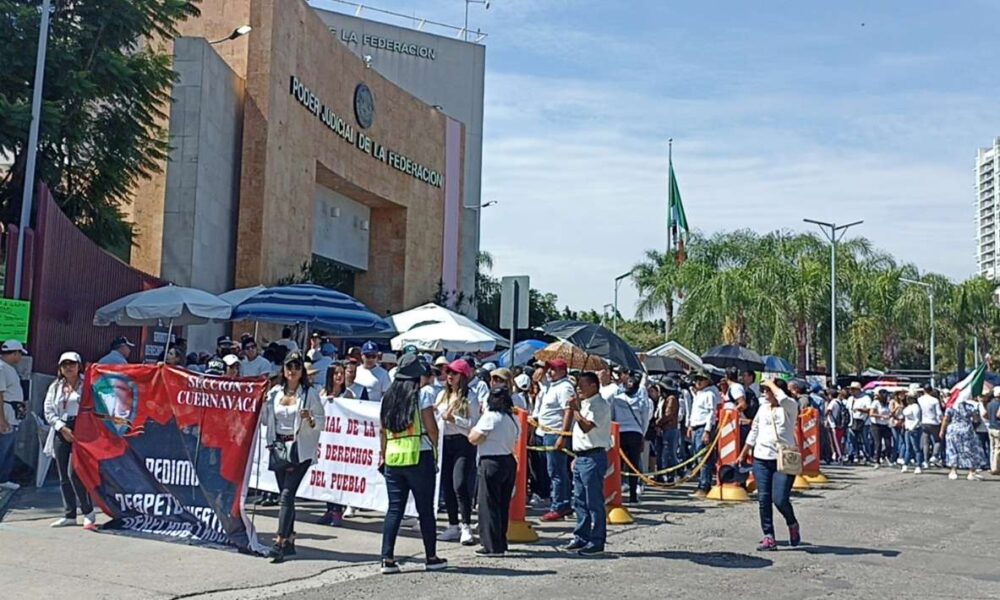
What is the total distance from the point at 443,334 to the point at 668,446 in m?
4.05

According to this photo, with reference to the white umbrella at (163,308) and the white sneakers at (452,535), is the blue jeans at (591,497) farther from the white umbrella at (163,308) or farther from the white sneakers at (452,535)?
the white umbrella at (163,308)

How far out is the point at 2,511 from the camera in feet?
35.1

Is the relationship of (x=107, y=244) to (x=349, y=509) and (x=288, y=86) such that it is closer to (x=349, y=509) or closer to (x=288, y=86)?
(x=288, y=86)

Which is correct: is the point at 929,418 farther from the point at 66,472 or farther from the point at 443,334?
the point at 66,472

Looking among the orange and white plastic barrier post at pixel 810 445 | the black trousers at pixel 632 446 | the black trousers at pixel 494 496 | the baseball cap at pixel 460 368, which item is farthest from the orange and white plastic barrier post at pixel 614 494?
the orange and white plastic barrier post at pixel 810 445

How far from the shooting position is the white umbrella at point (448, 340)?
16.9 meters

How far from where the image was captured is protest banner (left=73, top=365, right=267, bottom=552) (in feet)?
31.4

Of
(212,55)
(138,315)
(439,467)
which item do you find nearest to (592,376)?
(439,467)

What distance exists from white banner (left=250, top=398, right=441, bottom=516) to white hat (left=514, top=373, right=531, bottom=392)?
3620 mm

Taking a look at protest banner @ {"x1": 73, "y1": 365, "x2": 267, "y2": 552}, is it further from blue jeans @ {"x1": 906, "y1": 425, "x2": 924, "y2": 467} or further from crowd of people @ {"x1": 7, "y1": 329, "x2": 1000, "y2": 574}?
blue jeans @ {"x1": 906, "y1": 425, "x2": 924, "y2": 467}

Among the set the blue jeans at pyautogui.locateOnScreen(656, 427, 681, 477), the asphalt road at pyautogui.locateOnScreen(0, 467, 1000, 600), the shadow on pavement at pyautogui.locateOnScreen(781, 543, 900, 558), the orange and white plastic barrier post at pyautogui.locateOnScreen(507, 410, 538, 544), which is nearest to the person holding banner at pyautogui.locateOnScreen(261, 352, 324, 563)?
the asphalt road at pyautogui.locateOnScreen(0, 467, 1000, 600)

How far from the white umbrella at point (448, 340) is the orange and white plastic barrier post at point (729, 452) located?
3880 mm

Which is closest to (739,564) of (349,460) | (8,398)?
(349,460)

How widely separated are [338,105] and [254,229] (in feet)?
23.7
